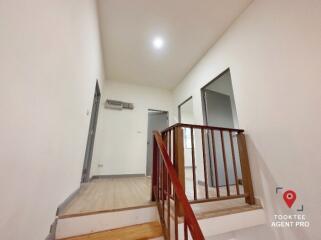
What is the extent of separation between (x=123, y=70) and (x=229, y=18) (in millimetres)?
2860

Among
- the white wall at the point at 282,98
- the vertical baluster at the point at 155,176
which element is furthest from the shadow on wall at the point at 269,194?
the vertical baluster at the point at 155,176

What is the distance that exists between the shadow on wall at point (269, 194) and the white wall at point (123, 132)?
3010 millimetres

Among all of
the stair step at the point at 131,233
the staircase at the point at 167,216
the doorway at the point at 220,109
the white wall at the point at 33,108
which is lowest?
the stair step at the point at 131,233

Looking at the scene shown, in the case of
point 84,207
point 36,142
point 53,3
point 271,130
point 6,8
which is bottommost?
point 84,207

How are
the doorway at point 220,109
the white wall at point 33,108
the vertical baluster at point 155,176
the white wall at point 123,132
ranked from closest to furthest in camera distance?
the white wall at point 33,108 → the vertical baluster at point 155,176 → the doorway at point 220,109 → the white wall at point 123,132

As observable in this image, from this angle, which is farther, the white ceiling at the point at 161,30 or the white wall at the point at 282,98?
the white ceiling at the point at 161,30

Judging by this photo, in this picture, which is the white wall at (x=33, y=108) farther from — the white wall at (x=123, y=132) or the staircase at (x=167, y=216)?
the white wall at (x=123, y=132)

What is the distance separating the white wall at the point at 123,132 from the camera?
394cm

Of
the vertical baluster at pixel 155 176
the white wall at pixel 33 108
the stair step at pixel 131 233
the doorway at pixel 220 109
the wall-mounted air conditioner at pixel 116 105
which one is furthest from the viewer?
the wall-mounted air conditioner at pixel 116 105

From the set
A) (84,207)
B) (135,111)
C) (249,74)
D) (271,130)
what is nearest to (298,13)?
(249,74)

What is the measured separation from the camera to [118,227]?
149 cm

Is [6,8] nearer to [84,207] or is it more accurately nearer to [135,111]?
[84,207]

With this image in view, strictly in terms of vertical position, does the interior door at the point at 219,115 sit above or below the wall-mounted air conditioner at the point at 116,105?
below

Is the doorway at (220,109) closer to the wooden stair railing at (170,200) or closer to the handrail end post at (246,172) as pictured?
the handrail end post at (246,172)
